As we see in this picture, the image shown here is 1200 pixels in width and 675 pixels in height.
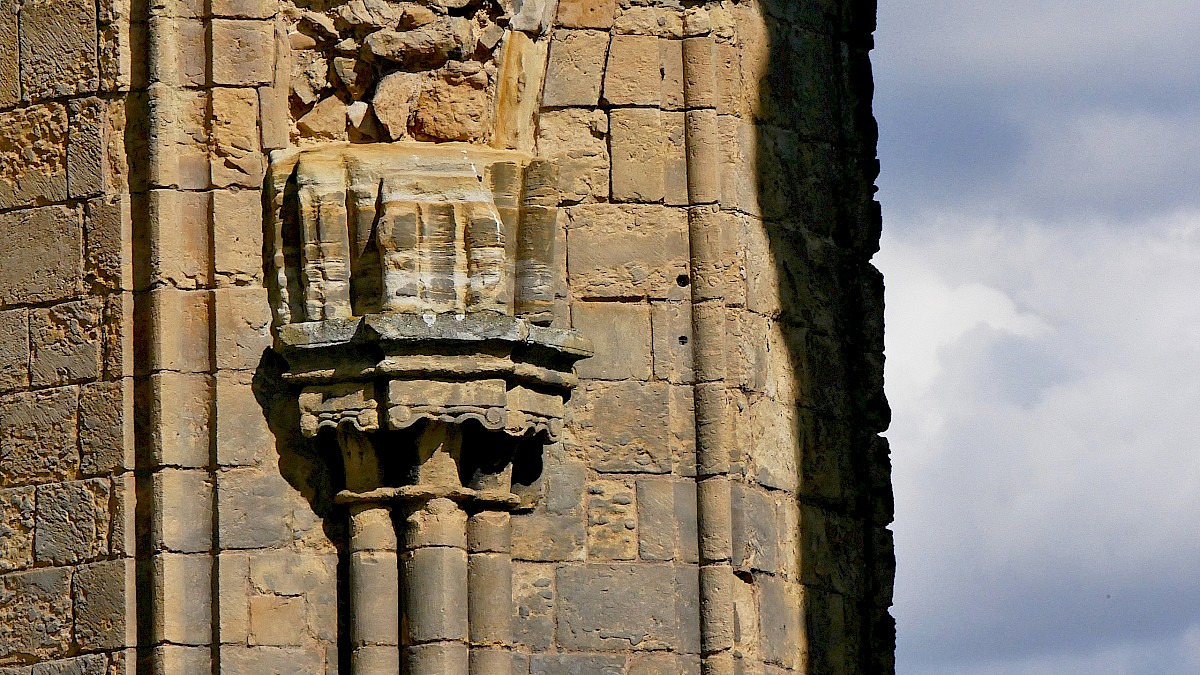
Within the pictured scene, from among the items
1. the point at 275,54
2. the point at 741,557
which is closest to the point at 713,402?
the point at 741,557

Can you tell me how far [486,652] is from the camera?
10.2 metres

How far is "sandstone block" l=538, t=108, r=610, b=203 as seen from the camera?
1080 cm

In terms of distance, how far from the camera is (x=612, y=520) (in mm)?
10539

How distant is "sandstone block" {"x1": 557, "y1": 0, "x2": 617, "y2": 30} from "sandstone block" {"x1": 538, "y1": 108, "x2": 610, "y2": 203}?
0.32 metres

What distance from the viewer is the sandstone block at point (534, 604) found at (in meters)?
10.4

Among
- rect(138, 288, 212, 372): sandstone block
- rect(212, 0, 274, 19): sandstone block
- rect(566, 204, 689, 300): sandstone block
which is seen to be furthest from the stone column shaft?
rect(212, 0, 274, 19): sandstone block

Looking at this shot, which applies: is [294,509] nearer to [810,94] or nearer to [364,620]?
[364,620]

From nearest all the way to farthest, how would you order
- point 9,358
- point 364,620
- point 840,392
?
point 364,620
point 9,358
point 840,392

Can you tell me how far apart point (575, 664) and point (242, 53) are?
96.8 inches

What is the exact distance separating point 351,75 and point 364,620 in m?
1.96

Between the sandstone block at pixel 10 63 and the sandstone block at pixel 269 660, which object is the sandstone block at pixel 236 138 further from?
the sandstone block at pixel 269 660

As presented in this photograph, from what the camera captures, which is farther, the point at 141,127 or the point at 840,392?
the point at 840,392

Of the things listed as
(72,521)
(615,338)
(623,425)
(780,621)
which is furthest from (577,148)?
(72,521)

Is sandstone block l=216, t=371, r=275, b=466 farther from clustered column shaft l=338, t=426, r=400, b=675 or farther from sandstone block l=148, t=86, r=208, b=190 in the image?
sandstone block l=148, t=86, r=208, b=190
